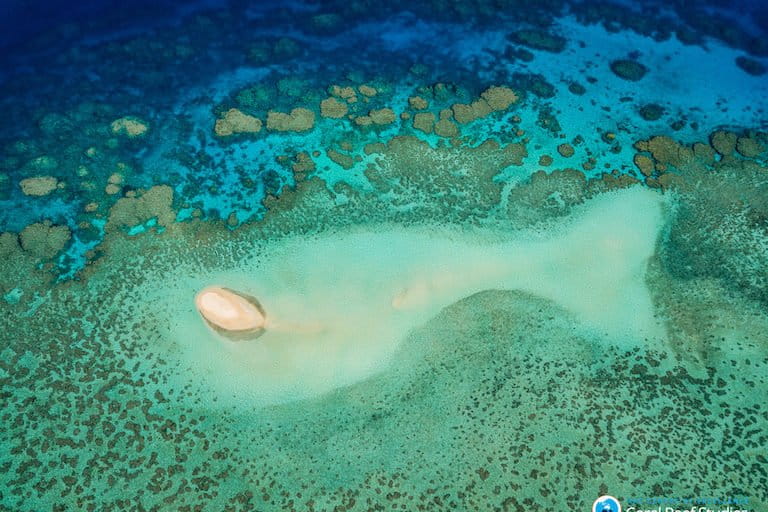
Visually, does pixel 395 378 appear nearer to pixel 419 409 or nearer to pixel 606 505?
pixel 419 409

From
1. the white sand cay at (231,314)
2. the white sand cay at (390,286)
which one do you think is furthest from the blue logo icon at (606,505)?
the white sand cay at (231,314)

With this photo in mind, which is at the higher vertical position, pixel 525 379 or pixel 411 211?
pixel 411 211

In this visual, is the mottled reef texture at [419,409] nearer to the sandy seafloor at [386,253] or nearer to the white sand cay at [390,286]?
the sandy seafloor at [386,253]

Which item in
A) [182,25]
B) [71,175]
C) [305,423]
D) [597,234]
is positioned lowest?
[305,423]

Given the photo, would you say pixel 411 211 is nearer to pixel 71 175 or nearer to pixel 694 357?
pixel 694 357

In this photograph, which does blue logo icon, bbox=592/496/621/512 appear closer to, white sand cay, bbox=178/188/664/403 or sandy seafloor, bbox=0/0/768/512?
sandy seafloor, bbox=0/0/768/512

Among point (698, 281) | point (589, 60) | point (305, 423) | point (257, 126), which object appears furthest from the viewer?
point (589, 60)

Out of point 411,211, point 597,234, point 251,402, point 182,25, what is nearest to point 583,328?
point 597,234

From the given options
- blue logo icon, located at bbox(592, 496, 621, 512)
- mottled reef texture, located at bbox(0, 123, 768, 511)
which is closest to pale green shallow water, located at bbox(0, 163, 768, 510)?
mottled reef texture, located at bbox(0, 123, 768, 511)
